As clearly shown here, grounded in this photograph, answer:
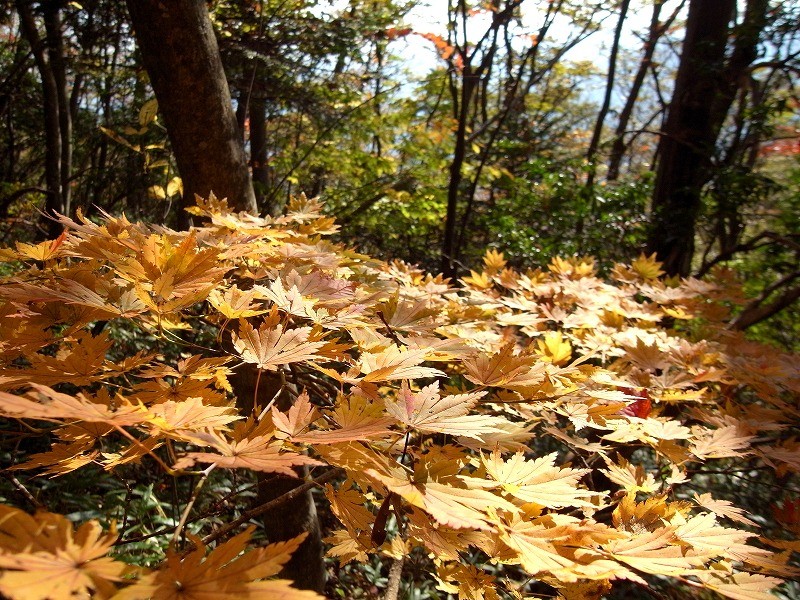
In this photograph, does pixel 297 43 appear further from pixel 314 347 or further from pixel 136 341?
pixel 314 347

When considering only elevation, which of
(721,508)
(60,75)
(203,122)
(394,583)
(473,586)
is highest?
(60,75)

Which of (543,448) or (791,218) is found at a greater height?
(791,218)

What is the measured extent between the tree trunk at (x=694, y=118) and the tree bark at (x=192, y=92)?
362 centimetres

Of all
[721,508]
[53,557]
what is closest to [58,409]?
[53,557]

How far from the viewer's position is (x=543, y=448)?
3164 millimetres

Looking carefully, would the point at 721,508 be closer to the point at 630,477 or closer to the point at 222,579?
the point at 630,477

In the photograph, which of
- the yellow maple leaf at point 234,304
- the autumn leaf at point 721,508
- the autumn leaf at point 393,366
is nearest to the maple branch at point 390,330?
the autumn leaf at point 393,366

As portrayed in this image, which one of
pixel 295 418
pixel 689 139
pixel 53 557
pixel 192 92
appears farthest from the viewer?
pixel 689 139

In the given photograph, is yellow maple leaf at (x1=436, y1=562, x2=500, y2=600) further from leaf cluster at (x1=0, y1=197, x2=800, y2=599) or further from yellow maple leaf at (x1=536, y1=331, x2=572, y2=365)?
yellow maple leaf at (x1=536, y1=331, x2=572, y2=365)

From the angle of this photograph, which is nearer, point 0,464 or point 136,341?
point 0,464

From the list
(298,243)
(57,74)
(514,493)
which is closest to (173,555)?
(514,493)

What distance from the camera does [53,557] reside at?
0.43 metres

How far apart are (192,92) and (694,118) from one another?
4.26 metres

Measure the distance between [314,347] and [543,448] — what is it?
9.18ft
